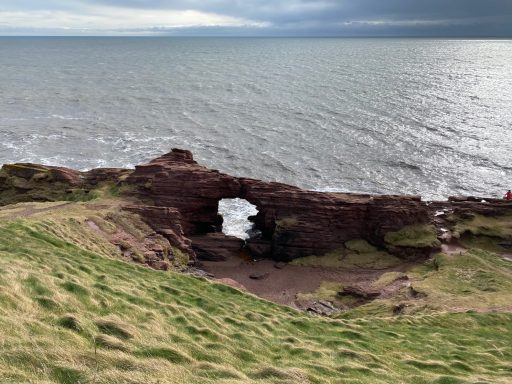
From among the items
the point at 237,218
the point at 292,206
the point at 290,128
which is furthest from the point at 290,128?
the point at 292,206

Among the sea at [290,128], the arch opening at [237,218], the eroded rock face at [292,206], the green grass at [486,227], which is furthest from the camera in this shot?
the sea at [290,128]

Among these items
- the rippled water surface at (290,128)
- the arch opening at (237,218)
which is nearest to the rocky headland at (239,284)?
the arch opening at (237,218)

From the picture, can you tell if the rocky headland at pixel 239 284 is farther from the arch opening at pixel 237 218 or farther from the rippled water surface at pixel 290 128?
the rippled water surface at pixel 290 128

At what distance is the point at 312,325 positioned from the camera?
21.6 metres

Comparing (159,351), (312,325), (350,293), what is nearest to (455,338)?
(312,325)

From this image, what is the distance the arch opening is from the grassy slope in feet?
74.1

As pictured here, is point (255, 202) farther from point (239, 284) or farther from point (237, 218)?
point (239, 284)

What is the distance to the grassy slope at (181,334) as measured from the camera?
10977 millimetres

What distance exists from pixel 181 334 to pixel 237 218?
37870 millimetres

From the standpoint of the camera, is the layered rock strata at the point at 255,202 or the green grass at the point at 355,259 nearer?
the green grass at the point at 355,259

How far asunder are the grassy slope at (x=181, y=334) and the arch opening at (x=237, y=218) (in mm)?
22572

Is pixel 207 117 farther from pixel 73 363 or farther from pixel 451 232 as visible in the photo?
pixel 73 363

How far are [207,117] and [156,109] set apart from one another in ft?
50.1

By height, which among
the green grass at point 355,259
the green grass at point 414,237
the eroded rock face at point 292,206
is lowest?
the green grass at point 355,259
